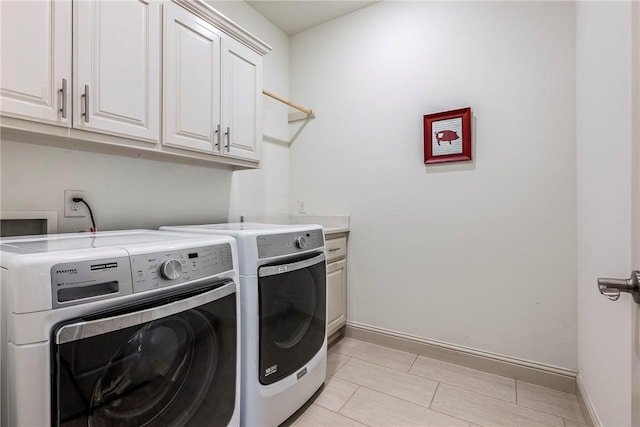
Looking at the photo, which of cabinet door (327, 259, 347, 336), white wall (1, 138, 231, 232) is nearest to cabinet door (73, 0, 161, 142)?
white wall (1, 138, 231, 232)

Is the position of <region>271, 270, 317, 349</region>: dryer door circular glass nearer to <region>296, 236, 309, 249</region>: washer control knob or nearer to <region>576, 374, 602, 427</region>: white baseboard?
<region>296, 236, 309, 249</region>: washer control knob

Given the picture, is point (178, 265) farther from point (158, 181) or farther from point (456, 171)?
point (456, 171)

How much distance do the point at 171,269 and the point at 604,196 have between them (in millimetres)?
1668

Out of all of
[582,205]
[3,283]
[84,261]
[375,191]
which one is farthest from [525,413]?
[3,283]

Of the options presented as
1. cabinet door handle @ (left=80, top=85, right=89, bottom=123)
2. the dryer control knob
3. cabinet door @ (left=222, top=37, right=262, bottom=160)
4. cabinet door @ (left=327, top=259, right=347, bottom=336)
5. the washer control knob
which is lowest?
cabinet door @ (left=327, top=259, right=347, bottom=336)

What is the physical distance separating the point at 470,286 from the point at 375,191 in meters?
0.96

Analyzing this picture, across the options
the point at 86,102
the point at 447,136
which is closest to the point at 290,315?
the point at 86,102

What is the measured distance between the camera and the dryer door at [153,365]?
0.74 m

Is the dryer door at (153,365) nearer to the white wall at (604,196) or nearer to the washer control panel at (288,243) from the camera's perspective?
the washer control panel at (288,243)

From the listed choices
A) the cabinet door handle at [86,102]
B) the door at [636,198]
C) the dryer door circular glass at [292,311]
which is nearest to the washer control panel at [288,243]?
the dryer door circular glass at [292,311]

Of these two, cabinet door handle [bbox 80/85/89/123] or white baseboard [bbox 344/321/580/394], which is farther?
white baseboard [bbox 344/321/580/394]

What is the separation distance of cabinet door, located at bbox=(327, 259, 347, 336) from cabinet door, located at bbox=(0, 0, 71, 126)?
5.75 ft

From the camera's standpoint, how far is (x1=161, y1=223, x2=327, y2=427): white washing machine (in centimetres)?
126

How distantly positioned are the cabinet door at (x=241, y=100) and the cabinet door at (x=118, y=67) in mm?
419
